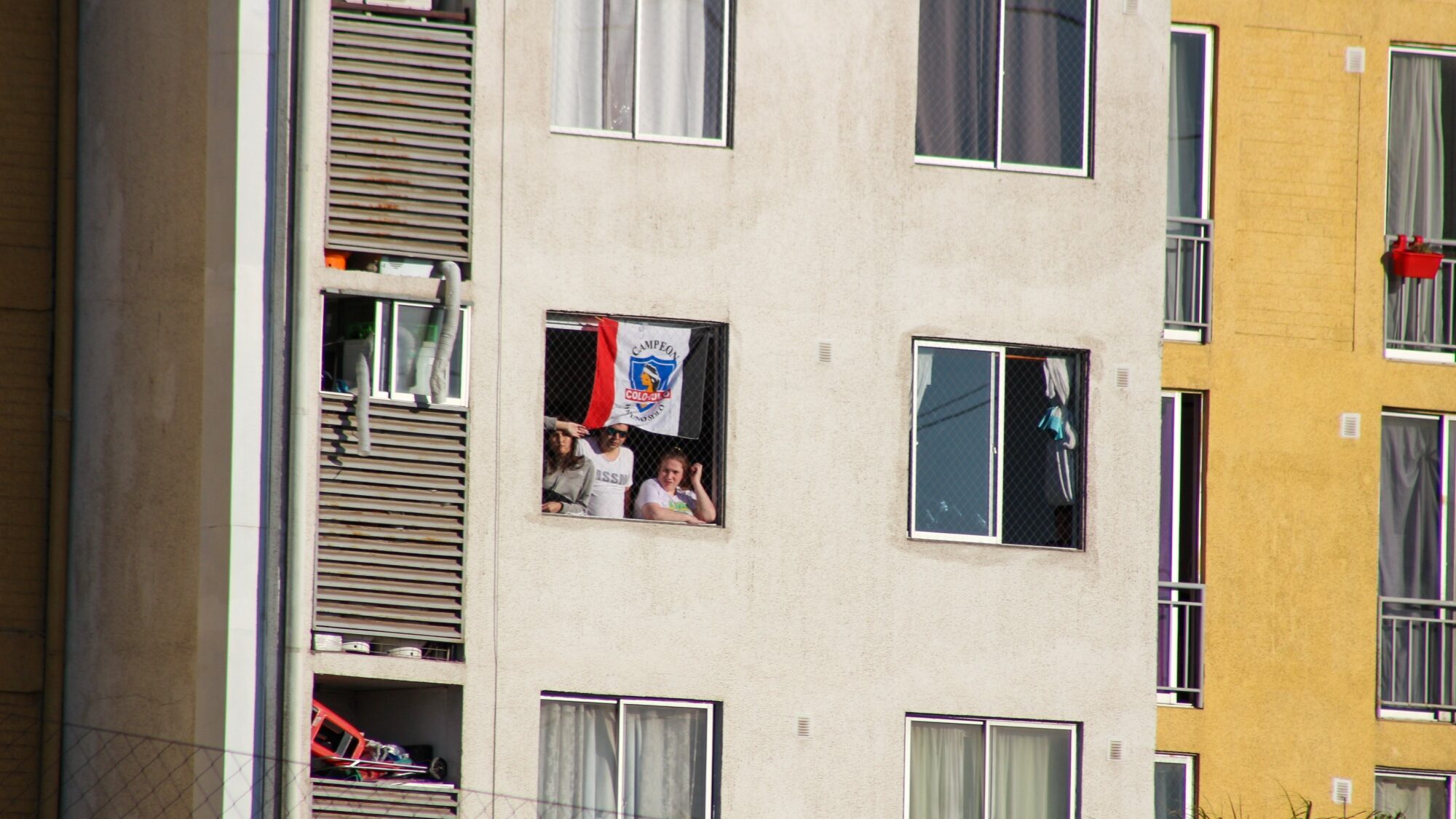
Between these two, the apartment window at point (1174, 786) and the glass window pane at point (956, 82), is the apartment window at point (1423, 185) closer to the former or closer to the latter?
the apartment window at point (1174, 786)

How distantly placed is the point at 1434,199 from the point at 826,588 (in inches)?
287

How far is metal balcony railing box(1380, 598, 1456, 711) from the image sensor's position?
67.5 ft

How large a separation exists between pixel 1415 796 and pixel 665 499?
23.8 feet

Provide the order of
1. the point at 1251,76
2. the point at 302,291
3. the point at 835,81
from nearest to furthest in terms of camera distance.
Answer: the point at 302,291
the point at 835,81
the point at 1251,76

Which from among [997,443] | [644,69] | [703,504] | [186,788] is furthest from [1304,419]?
[186,788]

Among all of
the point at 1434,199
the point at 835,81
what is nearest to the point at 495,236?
the point at 835,81

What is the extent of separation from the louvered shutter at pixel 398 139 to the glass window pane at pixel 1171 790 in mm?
7237

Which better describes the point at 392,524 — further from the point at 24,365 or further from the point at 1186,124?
the point at 1186,124

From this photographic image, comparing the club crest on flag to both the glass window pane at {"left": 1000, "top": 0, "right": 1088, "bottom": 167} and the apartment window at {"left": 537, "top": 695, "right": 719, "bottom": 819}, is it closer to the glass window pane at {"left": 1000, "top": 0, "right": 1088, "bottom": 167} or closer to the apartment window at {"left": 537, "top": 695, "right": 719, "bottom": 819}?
the apartment window at {"left": 537, "top": 695, "right": 719, "bottom": 819}

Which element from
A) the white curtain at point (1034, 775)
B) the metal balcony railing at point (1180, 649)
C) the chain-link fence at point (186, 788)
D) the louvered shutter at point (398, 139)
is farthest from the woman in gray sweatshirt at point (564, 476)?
the metal balcony railing at point (1180, 649)

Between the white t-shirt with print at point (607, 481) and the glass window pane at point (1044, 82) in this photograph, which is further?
the glass window pane at point (1044, 82)

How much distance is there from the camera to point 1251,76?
2100 cm

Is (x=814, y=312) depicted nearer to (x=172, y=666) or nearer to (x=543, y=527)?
(x=543, y=527)

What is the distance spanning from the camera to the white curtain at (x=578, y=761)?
1745 cm
